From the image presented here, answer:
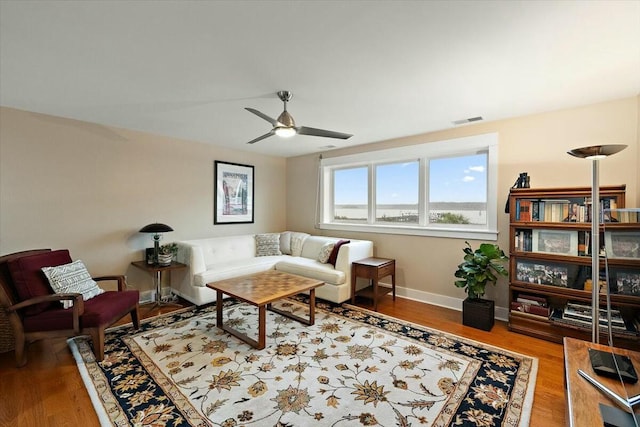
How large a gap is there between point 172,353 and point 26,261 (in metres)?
1.52

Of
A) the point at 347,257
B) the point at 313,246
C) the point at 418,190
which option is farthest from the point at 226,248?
the point at 418,190

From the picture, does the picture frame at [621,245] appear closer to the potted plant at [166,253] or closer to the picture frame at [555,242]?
the picture frame at [555,242]

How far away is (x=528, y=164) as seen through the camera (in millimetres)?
3256

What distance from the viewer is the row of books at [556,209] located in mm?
2762

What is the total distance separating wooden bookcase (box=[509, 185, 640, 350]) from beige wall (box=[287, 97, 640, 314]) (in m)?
0.32

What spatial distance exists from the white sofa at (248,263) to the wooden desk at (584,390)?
95.3 inches

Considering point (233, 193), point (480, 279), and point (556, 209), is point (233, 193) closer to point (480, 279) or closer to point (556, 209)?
point (480, 279)

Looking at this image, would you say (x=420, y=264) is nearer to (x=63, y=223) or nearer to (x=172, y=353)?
(x=172, y=353)

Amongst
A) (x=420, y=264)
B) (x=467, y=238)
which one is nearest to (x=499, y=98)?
(x=467, y=238)

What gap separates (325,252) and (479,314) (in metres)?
2.10

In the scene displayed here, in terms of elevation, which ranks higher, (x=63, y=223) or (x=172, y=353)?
(x=63, y=223)

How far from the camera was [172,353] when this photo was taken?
2588 mm

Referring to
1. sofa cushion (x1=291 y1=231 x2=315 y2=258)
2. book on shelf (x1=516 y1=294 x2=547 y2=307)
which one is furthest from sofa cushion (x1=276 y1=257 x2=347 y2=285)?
book on shelf (x1=516 y1=294 x2=547 y2=307)

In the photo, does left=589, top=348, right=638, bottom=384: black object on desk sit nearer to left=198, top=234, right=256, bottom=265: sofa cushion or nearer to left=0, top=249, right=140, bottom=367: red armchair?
left=0, top=249, right=140, bottom=367: red armchair
